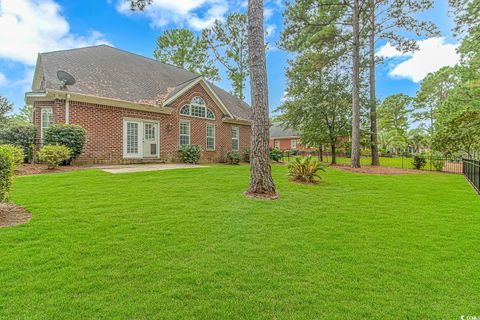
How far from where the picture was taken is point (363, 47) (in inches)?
690

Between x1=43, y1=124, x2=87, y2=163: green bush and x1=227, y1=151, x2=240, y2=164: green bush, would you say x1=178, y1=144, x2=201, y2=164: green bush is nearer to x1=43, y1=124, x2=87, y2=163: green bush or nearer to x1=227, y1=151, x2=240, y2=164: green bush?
x1=227, y1=151, x2=240, y2=164: green bush

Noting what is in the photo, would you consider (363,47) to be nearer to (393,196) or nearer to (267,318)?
(393,196)

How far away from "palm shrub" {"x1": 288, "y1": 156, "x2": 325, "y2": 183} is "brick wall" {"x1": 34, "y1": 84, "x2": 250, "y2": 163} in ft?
26.1

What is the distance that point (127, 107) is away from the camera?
1261 cm

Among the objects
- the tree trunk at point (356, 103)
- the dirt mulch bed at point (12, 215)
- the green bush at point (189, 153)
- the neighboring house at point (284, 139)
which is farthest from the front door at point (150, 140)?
the neighboring house at point (284, 139)

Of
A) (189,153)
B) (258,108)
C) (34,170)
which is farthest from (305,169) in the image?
(34,170)

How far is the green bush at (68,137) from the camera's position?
10141 mm

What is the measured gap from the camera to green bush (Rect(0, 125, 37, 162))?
416 inches

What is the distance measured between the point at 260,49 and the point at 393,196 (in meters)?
5.21

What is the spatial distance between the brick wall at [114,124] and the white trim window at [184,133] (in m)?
0.21

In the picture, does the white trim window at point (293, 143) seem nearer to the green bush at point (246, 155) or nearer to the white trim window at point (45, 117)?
the green bush at point (246, 155)

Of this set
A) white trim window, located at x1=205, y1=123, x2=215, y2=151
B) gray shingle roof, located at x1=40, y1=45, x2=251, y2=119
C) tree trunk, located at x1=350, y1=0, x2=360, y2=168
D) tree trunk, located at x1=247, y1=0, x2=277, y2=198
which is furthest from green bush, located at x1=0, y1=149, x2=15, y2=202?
tree trunk, located at x1=350, y1=0, x2=360, y2=168

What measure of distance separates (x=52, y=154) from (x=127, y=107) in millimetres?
4290

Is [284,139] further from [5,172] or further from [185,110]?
[5,172]
